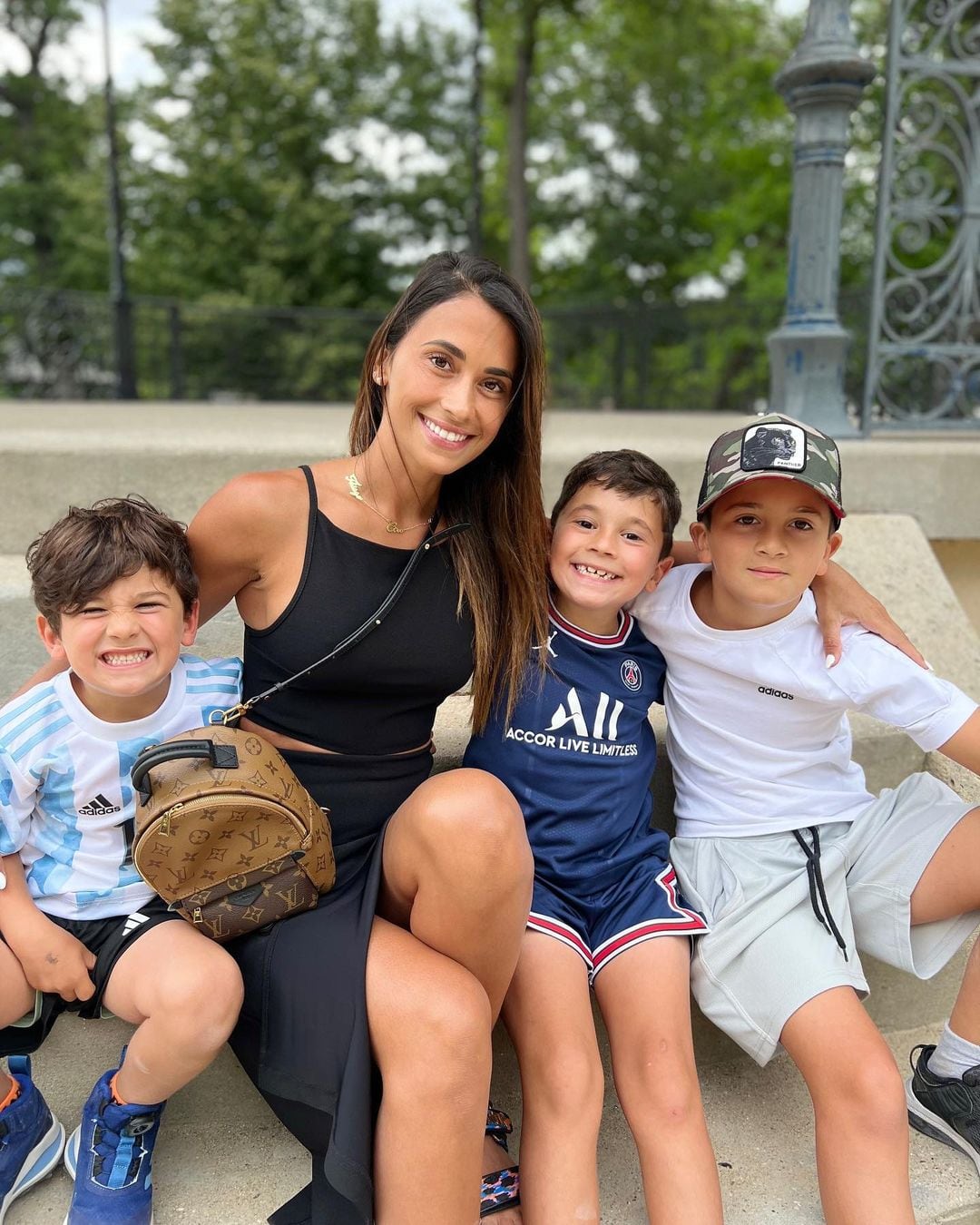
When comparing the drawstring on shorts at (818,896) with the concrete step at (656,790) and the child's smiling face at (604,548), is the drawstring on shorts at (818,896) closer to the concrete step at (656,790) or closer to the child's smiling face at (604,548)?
the concrete step at (656,790)

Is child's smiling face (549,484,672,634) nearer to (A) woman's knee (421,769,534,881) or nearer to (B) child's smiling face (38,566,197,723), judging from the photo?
(A) woman's knee (421,769,534,881)

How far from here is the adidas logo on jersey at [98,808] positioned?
6.11ft

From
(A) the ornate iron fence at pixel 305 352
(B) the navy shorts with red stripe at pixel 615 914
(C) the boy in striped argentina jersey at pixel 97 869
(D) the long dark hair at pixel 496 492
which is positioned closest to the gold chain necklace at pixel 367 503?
(D) the long dark hair at pixel 496 492

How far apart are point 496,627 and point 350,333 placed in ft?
51.6

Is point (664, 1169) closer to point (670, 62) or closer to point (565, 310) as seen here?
point (565, 310)

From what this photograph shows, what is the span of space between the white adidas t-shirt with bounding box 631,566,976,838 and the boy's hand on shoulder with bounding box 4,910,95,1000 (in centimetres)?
128

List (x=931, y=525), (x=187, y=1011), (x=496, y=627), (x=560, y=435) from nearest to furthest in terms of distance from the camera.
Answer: (x=187, y=1011) < (x=496, y=627) < (x=931, y=525) < (x=560, y=435)

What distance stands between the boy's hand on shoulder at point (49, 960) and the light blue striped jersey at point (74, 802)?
77 mm

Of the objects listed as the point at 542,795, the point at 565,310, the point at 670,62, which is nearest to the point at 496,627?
the point at 542,795

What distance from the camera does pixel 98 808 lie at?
1867mm

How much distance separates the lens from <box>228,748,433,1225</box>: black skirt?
167cm

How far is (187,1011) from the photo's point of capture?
1684 mm

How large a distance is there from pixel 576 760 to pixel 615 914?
325 mm

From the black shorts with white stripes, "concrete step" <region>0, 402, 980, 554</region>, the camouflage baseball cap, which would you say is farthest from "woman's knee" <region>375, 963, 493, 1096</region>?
"concrete step" <region>0, 402, 980, 554</region>
